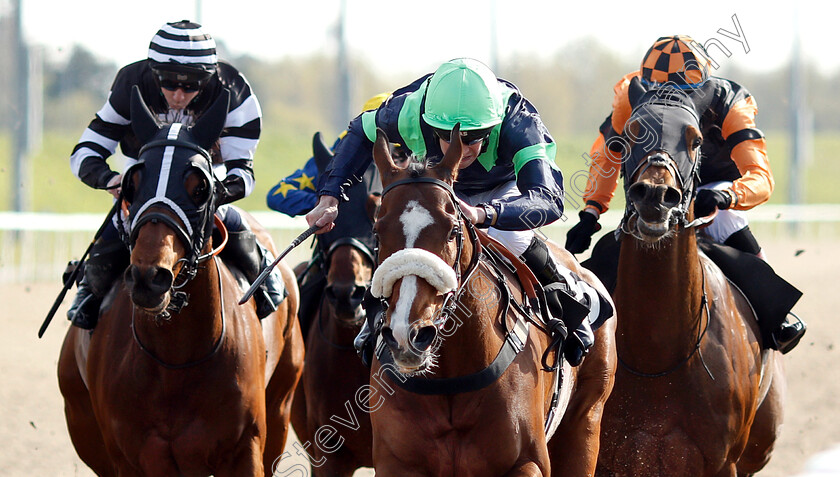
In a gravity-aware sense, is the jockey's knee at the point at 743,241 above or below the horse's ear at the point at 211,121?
below

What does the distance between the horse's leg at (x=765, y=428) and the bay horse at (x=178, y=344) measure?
2628mm

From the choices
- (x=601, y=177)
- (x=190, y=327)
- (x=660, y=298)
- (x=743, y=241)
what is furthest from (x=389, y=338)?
(x=743, y=241)

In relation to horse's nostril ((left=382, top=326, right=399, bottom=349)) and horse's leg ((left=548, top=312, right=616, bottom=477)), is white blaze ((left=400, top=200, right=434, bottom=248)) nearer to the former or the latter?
horse's nostril ((left=382, top=326, right=399, bottom=349))

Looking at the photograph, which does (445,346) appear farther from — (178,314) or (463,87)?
(178,314)

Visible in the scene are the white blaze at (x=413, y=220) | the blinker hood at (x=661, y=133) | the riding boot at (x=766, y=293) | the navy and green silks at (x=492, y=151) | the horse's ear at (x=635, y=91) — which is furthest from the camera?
the riding boot at (x=766, y=293)

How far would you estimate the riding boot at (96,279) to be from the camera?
4727 mm

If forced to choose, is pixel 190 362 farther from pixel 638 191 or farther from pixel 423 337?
pixel 638 191

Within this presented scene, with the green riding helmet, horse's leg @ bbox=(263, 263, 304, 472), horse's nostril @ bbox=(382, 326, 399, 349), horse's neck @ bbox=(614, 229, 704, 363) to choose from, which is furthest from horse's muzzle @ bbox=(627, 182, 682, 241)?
horse's leg @ bbox=(263, 263, 304, 472)

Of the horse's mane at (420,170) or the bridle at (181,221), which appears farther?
the bridle at (181,221)

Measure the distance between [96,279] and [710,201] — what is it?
9.39 ft

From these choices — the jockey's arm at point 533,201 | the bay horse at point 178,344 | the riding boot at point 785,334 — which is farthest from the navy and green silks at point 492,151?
the riding boot at point 785,334

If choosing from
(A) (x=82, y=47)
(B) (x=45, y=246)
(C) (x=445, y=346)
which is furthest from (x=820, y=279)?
(A) (x=82, y=47)

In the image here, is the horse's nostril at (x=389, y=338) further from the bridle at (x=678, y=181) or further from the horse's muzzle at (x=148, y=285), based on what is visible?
the bridle at (x=678, y=181)

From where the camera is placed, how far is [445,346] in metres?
3.40
